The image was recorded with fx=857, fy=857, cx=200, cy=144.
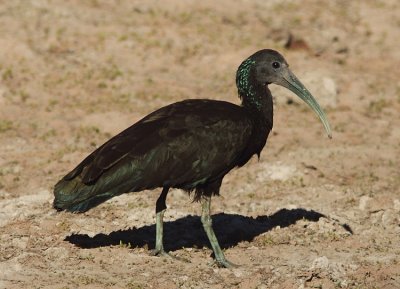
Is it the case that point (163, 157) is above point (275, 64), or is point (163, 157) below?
below

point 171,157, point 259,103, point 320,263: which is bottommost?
point 320,263

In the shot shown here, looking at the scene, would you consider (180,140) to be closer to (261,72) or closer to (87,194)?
(87,194)

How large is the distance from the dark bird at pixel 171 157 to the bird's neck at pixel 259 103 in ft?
0.33

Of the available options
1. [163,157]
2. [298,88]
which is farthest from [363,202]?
[163,157]

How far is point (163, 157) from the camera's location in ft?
30.4

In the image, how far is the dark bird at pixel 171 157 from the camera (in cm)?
918

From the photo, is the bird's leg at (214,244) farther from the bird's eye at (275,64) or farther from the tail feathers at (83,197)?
the bird's eye at (275,64)

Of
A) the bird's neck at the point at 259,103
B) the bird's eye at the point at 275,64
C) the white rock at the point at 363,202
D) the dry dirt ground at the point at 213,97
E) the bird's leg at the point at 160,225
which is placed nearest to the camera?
the dry dirt ground at the point at 213,97

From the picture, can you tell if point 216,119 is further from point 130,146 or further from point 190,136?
point 130,146

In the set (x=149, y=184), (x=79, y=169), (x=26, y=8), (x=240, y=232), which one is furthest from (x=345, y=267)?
(x=26, y=8)

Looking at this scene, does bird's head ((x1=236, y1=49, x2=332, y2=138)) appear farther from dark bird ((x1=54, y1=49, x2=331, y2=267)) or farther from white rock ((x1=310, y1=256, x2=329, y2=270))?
white rock ((x1=310, y1=256, x2=329, y2=270))

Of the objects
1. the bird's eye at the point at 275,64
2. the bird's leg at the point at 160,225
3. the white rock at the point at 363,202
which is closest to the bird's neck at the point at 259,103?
the bird's eye at the point at 275,64

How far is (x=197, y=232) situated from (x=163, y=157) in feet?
6.94

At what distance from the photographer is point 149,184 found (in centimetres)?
929
